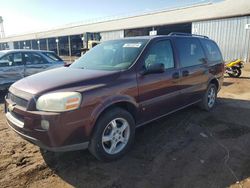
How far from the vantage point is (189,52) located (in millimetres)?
4754

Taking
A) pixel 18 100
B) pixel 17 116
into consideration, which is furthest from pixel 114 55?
pixel 17 116

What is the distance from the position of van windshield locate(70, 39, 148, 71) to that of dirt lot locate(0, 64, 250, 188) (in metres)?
1.41

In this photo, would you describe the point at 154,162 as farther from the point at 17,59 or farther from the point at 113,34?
the point at 113,34

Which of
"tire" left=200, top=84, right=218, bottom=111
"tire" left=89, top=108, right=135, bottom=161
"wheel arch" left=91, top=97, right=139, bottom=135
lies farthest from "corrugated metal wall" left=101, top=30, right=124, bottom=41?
"tire" left=89, top=108, right=135, bottom=161

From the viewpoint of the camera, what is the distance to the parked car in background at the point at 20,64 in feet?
23.8

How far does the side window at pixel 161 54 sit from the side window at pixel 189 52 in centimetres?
29

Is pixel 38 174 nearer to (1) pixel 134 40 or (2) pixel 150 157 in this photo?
(2) pixel 150 157

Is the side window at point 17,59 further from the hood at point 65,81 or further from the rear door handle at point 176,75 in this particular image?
the rear door handle at point 176,75

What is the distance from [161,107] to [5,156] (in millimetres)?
2701

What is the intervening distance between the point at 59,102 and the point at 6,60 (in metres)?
5.71

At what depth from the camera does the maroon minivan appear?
2748mm

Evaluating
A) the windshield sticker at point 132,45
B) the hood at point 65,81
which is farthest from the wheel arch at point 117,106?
the windshield sticker at point 132,45

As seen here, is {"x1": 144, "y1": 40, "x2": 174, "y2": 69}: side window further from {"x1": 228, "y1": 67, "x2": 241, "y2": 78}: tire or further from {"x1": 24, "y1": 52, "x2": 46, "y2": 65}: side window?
{"x1": 228, "y1": 67, "x2": 241, "y2": 78}: tire

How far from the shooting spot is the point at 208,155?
3471 millimetres
